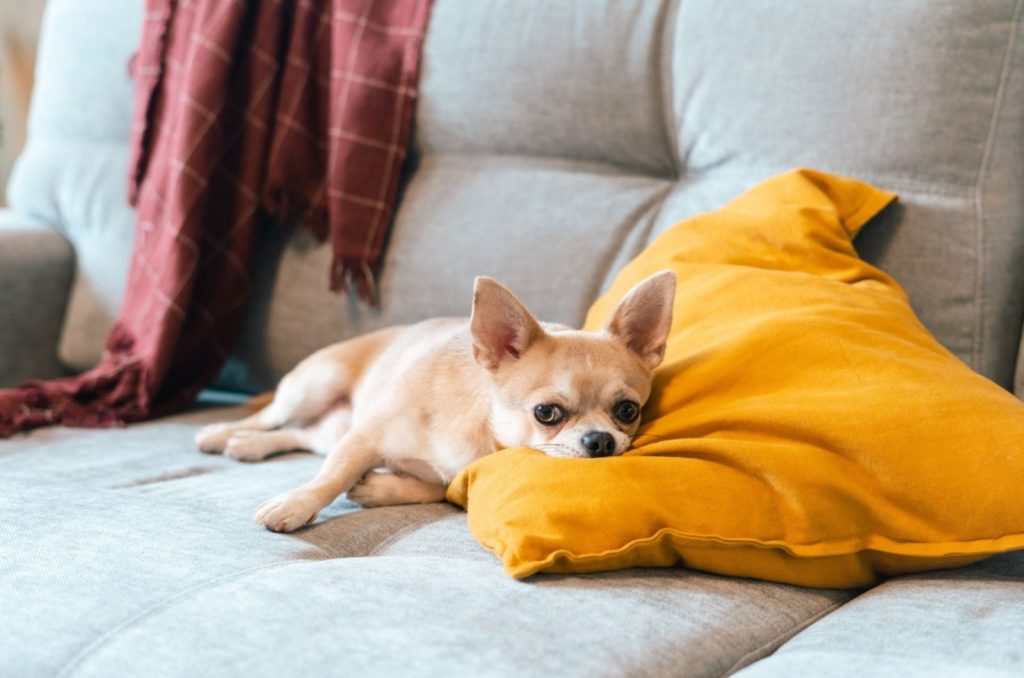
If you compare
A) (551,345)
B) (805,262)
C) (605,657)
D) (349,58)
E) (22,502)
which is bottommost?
(22,502)

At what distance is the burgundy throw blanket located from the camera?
2340mm

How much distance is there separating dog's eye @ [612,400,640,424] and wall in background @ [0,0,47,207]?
3127 millimetres

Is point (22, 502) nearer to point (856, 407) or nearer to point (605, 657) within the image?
point (605, 657)

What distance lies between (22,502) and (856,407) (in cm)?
119

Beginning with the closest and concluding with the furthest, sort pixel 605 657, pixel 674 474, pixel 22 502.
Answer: pixel 605 657
pixel 674 474
pixel 22 502

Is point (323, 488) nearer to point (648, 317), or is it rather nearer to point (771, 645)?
point (648, 317)

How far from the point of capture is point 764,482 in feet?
4.60

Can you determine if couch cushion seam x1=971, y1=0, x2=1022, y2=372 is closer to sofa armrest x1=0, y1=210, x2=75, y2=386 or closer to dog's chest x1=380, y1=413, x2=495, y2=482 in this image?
dog's chest x1=380, y1=413, x2=495, y2=482

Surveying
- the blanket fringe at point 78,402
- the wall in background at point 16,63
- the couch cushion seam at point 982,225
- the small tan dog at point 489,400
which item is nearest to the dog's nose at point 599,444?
the small tan dog at point 489,400

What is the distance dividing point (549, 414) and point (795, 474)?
0.40 metres

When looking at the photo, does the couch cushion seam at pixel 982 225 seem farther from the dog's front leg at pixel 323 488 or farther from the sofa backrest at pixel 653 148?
the dog's front leg at pixel 323 488

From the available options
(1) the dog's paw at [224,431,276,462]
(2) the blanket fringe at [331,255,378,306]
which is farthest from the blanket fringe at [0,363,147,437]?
(2) the blanket fringe at [331,255,378,306]

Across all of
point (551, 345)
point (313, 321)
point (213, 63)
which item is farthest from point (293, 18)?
point (551, 345)

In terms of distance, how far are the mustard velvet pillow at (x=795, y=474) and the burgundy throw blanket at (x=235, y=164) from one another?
990 mm
